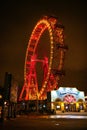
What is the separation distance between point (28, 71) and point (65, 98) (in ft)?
37.5

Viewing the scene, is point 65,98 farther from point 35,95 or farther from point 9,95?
point 9,95

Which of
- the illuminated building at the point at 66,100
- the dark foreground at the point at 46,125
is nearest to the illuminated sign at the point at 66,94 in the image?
the illuminated building at the point at 66,100

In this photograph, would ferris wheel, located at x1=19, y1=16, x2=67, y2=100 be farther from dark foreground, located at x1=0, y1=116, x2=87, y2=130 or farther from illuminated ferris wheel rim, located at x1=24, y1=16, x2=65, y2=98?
dark foreground, located at x1=0, y1=116, x2=87, y2=130

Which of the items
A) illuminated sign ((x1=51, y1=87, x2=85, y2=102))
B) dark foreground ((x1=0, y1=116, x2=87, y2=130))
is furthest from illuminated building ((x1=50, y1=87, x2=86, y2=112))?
dark foreground ((x1=0, y1=116, x2=87, y2=130))

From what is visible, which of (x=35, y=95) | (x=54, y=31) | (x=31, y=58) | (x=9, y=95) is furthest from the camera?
(x=35, y=95)

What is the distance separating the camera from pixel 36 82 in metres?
56.5

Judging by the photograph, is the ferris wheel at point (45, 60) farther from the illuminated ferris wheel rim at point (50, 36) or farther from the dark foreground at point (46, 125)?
the dark foreground at point (46, 125)

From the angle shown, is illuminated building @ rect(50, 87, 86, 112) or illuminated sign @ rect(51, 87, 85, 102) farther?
illuminated sign @ rect(51, 87, 85, 102)

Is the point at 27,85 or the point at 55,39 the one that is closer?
the point at 55,39

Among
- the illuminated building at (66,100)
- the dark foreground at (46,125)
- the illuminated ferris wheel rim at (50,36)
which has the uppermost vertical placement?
the illuminated ferris wheel rim at (50,36)

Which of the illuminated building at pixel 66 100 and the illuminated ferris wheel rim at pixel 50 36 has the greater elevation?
the illuminated ferris wheel rim at pixel 50 36

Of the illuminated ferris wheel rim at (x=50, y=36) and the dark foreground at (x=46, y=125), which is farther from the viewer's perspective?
the illuminated ferris wheel rim at (x=50, y=36)

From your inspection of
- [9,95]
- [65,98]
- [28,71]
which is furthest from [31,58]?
[9,95]

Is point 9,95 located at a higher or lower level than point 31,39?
lower
